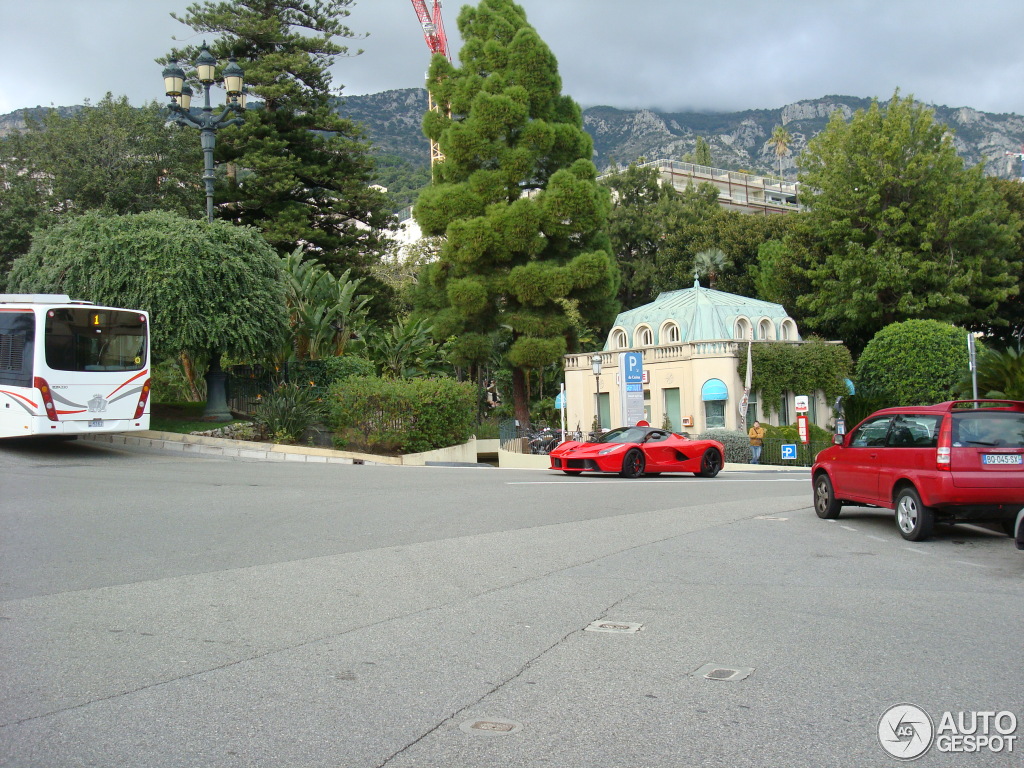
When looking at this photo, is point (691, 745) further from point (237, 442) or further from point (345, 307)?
point (345, 307)

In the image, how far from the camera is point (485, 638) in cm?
635

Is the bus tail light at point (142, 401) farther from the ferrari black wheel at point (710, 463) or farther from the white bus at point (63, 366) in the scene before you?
the ferrari black wheel at point (710, 463)

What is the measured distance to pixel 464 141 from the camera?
4244 cm

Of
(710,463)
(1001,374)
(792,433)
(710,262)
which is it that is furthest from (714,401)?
(710,463)

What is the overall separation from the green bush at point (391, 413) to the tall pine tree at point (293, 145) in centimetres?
1679

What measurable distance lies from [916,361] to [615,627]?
148ft

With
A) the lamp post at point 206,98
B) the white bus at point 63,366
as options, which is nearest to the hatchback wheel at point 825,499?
the white bus at point 63,366

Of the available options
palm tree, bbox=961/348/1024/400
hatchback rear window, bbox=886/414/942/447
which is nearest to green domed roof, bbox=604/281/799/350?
palm tree, bbox=961/348/1024/400

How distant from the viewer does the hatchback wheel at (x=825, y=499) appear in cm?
1288

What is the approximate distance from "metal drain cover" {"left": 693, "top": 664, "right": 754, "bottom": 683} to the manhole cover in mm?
1342

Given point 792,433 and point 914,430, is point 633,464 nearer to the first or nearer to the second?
point 914,430

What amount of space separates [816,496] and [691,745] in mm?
9447

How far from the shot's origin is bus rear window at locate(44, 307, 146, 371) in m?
20.7

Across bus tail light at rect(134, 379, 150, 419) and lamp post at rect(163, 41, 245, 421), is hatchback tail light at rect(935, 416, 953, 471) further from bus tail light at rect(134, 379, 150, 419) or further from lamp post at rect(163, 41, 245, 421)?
lamp post at rect(163, 41, 245, 421)
